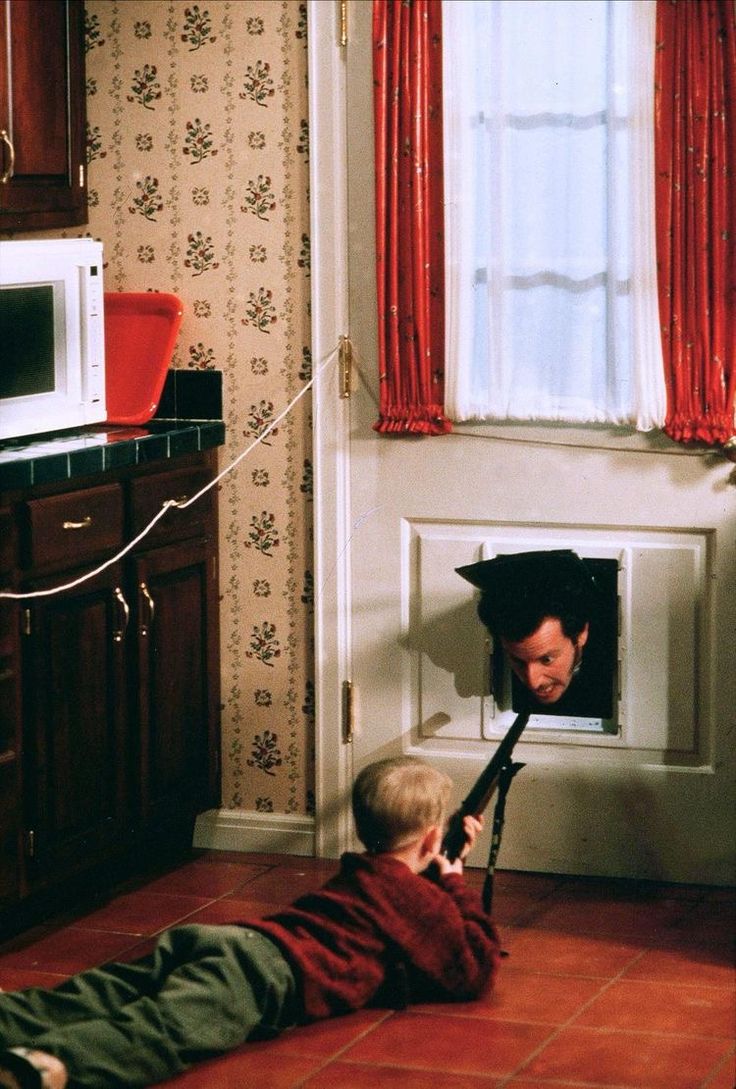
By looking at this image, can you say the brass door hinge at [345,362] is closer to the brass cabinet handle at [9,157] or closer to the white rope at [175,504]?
the white rope at [175,504]

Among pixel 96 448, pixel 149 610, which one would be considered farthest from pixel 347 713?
pixel 96 448

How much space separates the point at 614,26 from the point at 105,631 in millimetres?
1587

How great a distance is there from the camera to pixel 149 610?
3.57 meters

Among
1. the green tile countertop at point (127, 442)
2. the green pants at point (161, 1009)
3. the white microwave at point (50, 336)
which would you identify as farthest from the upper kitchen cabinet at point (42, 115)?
the green pants at point (161, 1009)

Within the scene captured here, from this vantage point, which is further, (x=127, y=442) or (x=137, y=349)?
(x=137, y=349)

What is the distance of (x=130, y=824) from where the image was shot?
3.57 meters

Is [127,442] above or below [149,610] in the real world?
above

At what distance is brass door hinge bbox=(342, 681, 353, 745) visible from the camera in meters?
3.78

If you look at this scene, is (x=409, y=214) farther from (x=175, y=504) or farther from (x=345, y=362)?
(x=175, y=504)

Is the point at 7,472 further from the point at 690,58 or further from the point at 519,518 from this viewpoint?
the point at 690,58

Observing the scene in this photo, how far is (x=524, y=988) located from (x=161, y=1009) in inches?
28.3

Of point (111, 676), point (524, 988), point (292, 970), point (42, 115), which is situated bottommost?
point (524, 988)

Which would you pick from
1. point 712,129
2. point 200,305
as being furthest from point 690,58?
point 200,305

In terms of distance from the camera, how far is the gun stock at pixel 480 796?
10.3 ft
